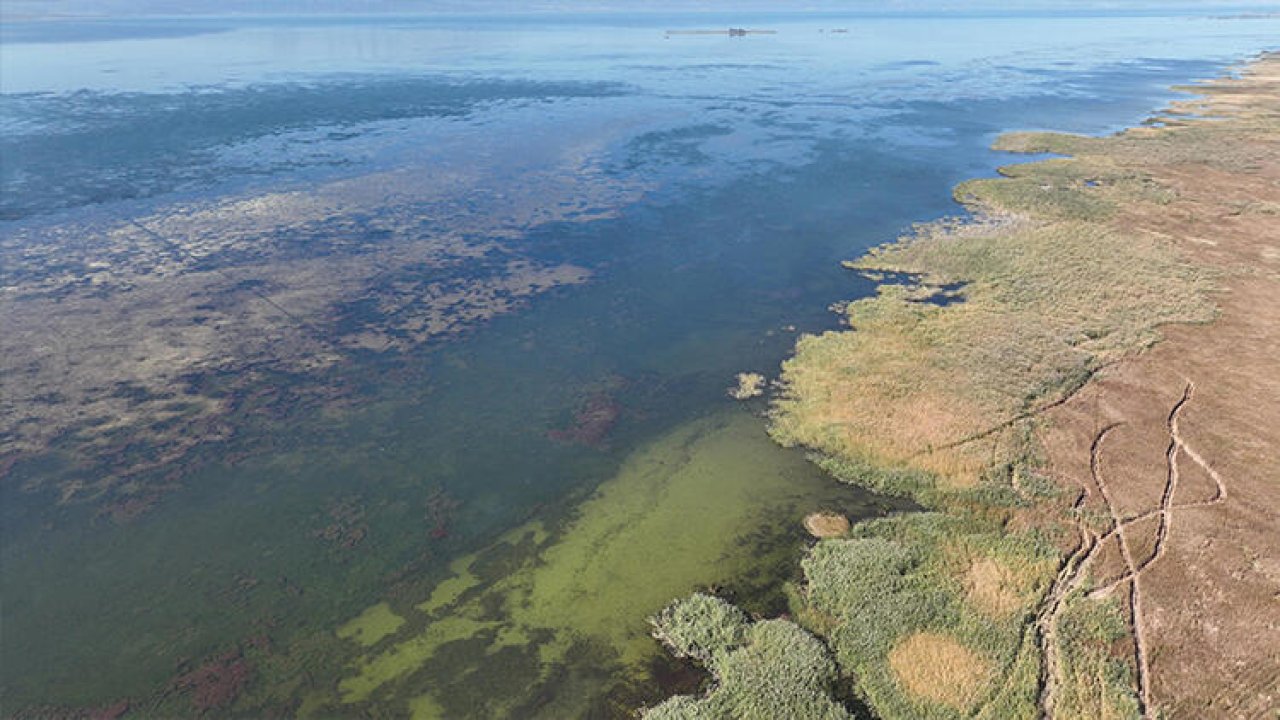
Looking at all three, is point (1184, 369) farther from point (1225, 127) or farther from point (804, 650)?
point (1225, 127)

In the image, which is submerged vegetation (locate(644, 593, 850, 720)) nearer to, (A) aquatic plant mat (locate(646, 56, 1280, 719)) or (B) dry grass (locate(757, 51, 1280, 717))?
(A) aquatic plant mat (locate(646, 56, 1280, 719))

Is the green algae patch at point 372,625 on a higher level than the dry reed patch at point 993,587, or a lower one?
lower

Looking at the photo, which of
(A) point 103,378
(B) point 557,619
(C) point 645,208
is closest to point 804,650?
(B) point 557,619

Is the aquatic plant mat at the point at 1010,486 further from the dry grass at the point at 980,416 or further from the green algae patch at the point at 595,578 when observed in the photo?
the green algae patch at the point at 595,578

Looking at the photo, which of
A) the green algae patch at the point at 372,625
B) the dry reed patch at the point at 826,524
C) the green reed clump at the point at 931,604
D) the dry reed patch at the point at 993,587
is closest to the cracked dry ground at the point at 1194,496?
the dry reed patch at the point at 993,587

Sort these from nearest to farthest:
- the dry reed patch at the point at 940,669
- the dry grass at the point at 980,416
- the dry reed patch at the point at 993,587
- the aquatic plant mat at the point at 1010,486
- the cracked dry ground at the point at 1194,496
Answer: the dry reed patch at the point at 940,669 < the cracked dry ground at the point at 1194,496 < the aquatic plant mat at the point at 1010,486 < the dry grass at the point at 980,416 < the dry reed patch at the point at 993,587
